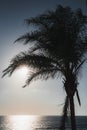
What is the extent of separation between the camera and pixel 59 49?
45.2 feet

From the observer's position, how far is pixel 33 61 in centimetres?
1415

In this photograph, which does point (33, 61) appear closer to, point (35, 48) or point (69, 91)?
point (35, 48)

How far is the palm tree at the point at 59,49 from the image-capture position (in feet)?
45.6

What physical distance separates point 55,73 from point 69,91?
1057 mm

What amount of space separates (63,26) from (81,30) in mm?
806

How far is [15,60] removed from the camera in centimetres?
1415

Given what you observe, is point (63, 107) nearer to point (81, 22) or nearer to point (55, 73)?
point (55, 73)

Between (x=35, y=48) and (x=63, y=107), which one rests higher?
(x=35, y=48)

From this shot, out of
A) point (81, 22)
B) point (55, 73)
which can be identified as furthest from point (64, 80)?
point (81, 22)

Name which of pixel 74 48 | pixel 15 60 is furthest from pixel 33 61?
pixel 74 48

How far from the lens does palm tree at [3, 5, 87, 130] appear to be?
45.6 ft

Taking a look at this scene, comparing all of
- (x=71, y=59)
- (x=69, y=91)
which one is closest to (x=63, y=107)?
(x=69, y=91)

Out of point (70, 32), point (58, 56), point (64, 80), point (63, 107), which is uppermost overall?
point (70, 32)

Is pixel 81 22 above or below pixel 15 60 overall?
above
